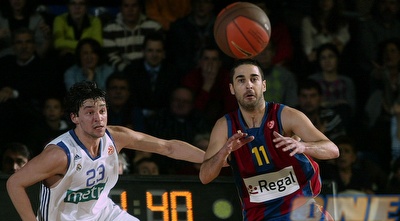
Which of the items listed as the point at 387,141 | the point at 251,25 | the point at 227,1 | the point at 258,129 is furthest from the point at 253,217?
the point at 227,1

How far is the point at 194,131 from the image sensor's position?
10328 mm

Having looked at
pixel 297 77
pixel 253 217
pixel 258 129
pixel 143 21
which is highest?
pixel 143 21

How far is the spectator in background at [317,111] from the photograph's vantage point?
10.5 m

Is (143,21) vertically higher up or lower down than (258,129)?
higher up

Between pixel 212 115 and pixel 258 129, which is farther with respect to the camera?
pixel 212 115

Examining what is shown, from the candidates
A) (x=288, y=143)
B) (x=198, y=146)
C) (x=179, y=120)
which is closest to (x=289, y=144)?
(x=288, y=143)

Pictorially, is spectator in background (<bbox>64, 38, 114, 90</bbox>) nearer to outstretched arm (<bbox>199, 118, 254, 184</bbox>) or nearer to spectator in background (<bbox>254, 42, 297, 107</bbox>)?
spectator in background (<bbox>254, 42, 297, 107</bbox>)

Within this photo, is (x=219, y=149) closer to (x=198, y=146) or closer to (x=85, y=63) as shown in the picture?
(x=198, y=146)

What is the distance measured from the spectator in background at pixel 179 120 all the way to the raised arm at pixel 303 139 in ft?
10.5

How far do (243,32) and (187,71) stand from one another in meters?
2.19

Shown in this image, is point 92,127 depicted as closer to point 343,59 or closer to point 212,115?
point 212,115

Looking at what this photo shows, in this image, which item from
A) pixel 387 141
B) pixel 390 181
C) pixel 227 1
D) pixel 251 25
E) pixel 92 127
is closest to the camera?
pixel 92 127

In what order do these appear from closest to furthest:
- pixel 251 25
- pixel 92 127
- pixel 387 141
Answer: pixel 92 127
pixel 251 25
pixel 387 141

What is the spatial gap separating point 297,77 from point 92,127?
465cm
